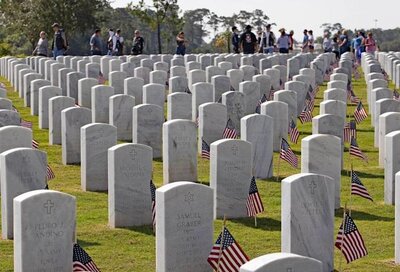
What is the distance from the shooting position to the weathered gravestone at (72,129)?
17.9 meters

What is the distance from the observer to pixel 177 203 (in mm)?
10812

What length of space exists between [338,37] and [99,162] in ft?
111

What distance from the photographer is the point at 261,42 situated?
44.6 metres

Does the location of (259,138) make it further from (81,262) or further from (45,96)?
(45,96)

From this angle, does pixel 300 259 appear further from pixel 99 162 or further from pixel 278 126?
pixel 278 126

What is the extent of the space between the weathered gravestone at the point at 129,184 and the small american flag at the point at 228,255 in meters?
3.19

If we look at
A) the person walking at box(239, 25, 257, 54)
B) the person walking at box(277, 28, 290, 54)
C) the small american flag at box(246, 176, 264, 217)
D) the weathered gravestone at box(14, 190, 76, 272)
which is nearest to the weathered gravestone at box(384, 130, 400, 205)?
the small american flag at box(246, 176, 264, 217)

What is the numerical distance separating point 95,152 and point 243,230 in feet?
11.0

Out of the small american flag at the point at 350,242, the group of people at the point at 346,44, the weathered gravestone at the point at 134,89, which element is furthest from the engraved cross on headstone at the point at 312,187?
the group of people at the point at 346,44

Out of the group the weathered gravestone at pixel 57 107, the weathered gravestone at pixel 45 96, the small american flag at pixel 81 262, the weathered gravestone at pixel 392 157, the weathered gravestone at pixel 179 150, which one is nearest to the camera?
the small american flag at pixel 81 262

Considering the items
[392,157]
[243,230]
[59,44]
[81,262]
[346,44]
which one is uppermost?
[59,44]

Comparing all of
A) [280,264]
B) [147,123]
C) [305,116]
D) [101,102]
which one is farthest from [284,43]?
[280,264]

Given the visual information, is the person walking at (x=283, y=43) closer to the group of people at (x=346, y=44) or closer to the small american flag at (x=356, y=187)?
the group of people at (x=346, y=44)

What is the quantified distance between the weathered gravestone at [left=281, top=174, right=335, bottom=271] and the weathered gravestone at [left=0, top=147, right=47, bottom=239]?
3.22m
